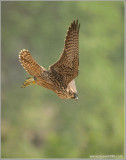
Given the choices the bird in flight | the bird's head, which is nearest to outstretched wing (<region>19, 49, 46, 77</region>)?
the bird in flight

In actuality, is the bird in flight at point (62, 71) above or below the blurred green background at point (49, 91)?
below

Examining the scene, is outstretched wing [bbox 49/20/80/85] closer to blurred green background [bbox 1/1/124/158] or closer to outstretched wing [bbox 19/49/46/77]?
outstretched wing [bbox 19/49/46/77]

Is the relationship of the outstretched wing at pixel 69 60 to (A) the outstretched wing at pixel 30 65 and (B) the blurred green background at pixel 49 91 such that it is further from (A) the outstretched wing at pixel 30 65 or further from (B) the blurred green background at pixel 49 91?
(B) the blurred green background at pixel 49 91

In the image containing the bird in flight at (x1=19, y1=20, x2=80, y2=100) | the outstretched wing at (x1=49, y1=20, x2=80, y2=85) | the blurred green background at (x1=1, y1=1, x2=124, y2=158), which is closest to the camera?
the bird in flight at (x1=19, y1=20, x2=80, y2=100)

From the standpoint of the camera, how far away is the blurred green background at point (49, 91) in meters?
15.2

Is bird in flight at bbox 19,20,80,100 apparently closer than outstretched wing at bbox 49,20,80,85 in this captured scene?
Yes

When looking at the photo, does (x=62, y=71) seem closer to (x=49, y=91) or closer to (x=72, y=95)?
(x=72, y=95)

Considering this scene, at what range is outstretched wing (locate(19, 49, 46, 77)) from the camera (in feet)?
9.98

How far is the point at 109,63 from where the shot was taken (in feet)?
58.0

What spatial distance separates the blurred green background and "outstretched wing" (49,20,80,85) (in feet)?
35.6

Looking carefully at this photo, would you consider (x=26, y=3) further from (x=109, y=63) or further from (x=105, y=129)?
(x=105, y=129)

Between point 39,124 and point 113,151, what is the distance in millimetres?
3933

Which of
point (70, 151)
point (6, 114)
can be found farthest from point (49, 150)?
point (6, 114)

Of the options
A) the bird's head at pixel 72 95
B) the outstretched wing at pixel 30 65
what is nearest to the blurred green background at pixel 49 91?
the outstretched wing at pixel 30 65
